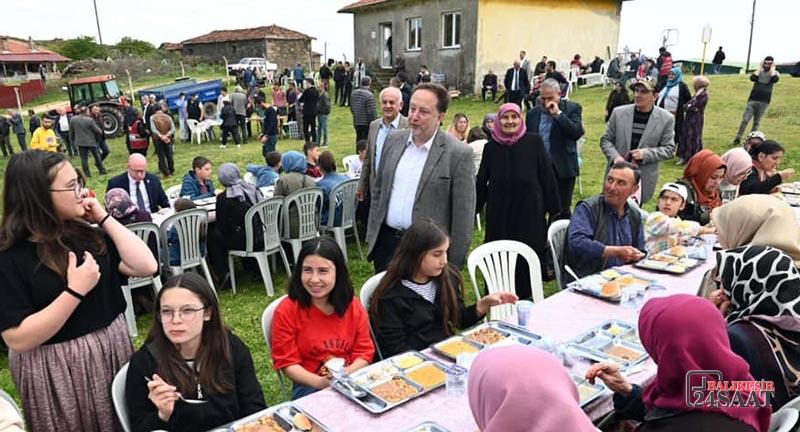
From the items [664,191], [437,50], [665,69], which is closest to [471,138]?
[664,191]

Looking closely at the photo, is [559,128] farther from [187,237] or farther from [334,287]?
[187,237]

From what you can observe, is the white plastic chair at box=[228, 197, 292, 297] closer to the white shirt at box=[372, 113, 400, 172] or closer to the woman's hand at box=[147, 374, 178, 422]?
the white shirt at box=[372, 113, 400, 172]

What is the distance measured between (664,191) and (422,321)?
108 inches

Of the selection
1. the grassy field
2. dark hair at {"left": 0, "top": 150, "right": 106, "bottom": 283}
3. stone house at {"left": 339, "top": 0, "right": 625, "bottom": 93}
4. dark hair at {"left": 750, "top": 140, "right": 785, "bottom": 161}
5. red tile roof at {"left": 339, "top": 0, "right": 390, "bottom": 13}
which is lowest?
the grassy field

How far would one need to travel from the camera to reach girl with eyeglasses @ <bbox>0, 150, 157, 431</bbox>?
2027mm

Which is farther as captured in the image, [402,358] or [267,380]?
[267,380]

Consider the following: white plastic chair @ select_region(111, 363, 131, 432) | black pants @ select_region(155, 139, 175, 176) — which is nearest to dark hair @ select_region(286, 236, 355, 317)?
white plastic chair @ select_region(111, 363, 131, 432)

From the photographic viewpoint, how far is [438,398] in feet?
7.11

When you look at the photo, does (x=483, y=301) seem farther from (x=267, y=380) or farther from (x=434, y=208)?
(x=267, y=380)

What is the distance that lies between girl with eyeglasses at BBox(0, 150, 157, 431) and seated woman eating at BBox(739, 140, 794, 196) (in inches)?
228

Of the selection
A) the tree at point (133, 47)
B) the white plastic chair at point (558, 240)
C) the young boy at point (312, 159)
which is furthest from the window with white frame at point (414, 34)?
the tree at point (133, 47)

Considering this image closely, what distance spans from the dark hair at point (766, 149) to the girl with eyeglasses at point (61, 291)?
19.7 ft

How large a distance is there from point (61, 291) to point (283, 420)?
1.03 meters

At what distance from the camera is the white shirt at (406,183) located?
3566mm
